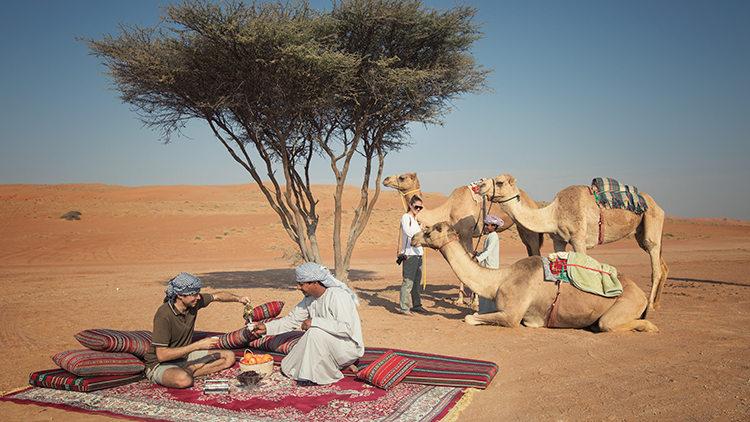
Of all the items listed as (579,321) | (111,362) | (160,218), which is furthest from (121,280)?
(160,218)

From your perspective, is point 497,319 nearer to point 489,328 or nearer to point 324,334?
point 489,328

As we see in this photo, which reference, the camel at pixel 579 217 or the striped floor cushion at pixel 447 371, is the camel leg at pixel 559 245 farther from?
the striped floor cushion at pixel 447 371

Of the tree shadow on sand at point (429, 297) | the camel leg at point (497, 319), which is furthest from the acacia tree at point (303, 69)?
the camel leg at point (497, 319)

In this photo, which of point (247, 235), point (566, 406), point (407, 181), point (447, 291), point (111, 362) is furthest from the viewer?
point (247, 235)

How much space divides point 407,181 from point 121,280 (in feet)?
34.9

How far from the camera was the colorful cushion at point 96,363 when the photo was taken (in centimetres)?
472

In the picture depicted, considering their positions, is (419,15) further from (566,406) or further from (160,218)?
(160,218)

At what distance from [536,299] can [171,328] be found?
16.5ft

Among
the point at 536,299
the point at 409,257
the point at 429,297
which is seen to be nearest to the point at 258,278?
the point at 429,297

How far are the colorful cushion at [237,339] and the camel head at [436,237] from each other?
3.07 meters

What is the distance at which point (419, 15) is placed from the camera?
11117mm

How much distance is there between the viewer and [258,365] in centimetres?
496

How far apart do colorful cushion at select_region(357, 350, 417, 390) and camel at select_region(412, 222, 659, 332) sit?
2593 millimetres

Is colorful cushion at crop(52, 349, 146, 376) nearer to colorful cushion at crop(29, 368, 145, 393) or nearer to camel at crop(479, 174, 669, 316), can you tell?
colorful cushion at crop(29, 368, 145, 393)
